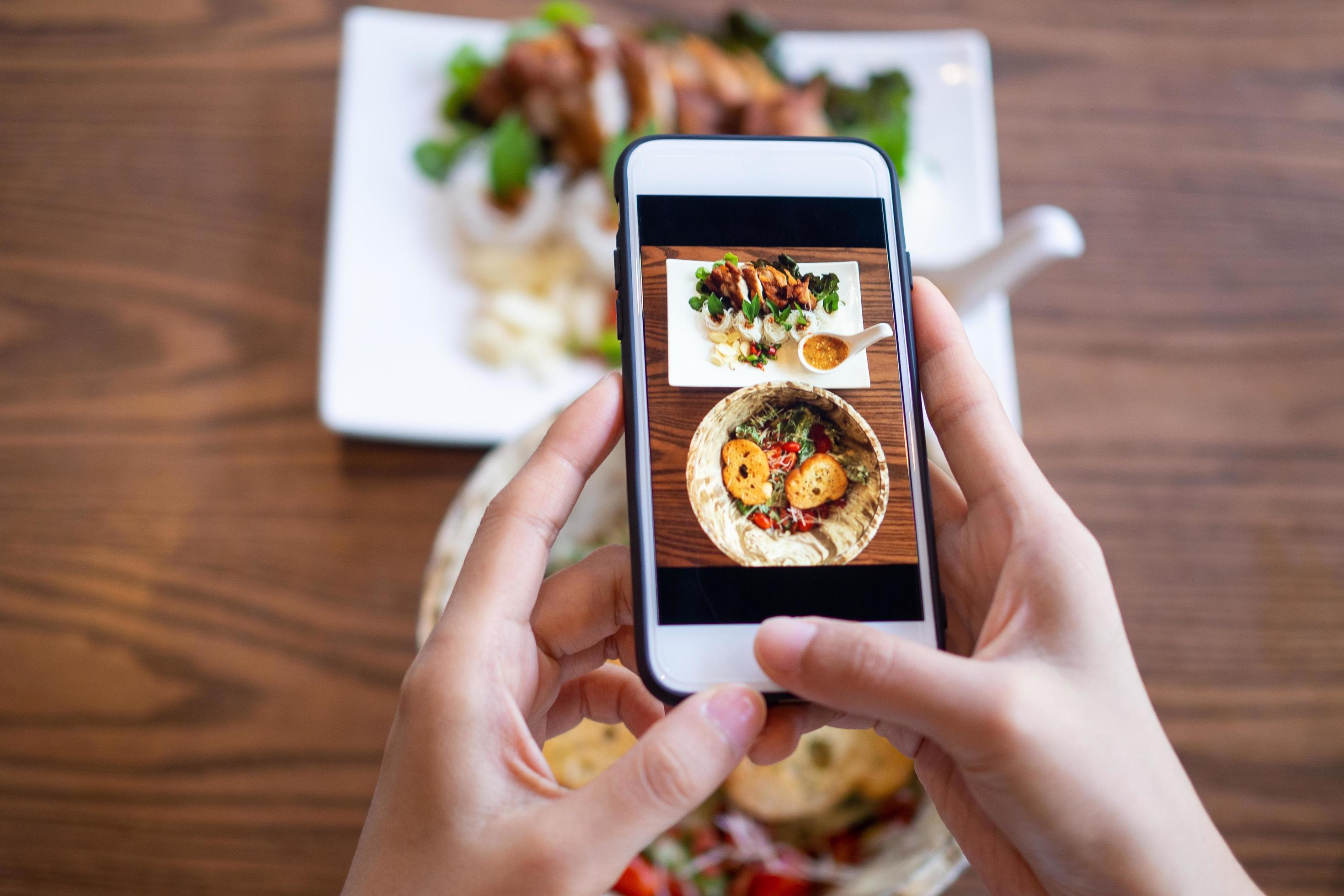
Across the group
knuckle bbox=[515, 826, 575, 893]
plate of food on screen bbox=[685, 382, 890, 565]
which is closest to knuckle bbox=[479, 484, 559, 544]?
plate of food on screen bbox=[685, 382, 890, 565]

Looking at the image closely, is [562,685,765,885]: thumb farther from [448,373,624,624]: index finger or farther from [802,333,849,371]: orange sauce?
[802,333,849,371]: orange sauce

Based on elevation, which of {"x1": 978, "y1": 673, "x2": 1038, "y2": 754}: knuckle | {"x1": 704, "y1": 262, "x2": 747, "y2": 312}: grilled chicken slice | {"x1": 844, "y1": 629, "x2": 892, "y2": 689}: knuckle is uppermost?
{"x1": 704, "y1": 262, "x2": 747, "y2": 312}: grilled chicken slice

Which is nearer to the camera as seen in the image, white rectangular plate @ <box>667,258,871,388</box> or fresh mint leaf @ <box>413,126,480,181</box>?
white rectangular plate @ <box>667,258,871,388</box>

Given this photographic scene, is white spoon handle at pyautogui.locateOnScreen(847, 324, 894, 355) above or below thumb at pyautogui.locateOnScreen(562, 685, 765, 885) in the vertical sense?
above

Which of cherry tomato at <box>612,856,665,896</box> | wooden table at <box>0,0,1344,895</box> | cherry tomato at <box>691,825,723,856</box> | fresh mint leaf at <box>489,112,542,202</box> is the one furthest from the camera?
fresh mint leaf at <box>489,112,542,202</box>

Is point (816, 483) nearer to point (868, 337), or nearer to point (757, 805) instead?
point (868, 337)

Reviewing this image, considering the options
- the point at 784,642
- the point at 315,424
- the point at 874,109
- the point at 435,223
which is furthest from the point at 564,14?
the point at 784,642

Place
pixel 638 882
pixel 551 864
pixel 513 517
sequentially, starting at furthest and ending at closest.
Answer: pixel 638 882 → pixel 513 517 → pixel 551 864
